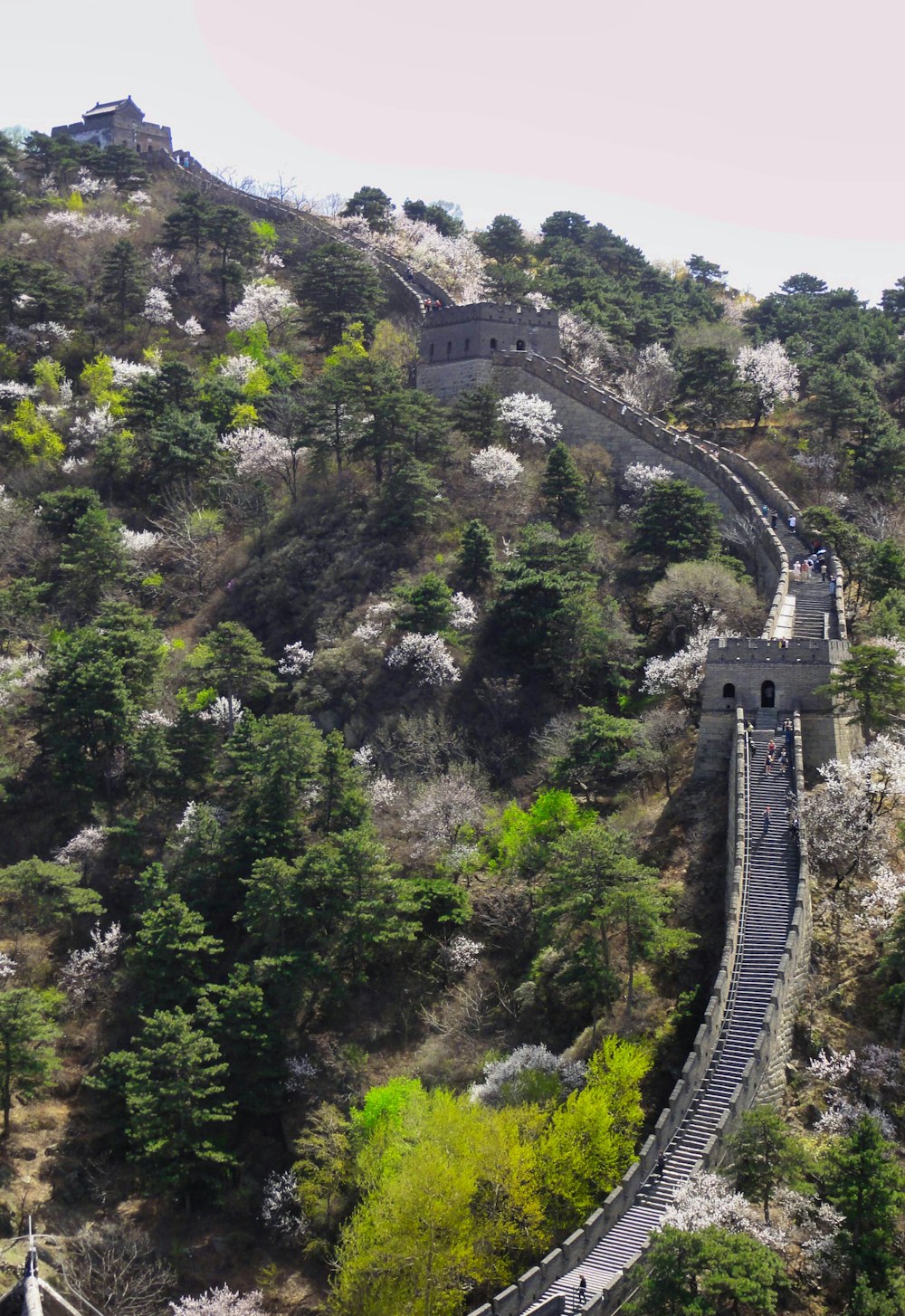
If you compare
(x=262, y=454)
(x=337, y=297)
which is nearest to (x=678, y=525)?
(x=262, y=454)

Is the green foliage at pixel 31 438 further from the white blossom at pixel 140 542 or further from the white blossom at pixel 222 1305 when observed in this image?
the white blossom at pixel 222 1305

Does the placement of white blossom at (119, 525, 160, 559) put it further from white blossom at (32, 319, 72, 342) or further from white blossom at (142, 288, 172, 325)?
white blossom at (142, 288, 172, 325)

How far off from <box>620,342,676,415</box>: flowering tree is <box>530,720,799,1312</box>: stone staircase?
3268cm

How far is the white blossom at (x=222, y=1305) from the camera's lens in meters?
34.7

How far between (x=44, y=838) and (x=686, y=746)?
22205 mm

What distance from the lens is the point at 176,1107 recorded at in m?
39.1

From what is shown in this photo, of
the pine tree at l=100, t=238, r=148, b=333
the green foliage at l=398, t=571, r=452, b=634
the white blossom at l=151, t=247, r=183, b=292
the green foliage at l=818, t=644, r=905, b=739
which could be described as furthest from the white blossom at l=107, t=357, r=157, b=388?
the green foliage at l=818, t=644, r=905, b=739

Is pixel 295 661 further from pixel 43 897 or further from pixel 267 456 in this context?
pixel 43 897

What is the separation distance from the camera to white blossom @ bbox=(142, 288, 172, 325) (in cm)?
8000

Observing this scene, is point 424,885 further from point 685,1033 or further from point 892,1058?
point 892,1058

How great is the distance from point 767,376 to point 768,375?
0.06 meters

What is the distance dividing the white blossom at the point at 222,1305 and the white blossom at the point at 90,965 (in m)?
11.6

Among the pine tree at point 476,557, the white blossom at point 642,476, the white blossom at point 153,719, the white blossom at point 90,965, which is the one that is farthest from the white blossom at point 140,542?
the white blossom at point 90,965

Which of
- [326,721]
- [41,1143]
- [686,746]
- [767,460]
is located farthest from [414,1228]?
[767,460]
